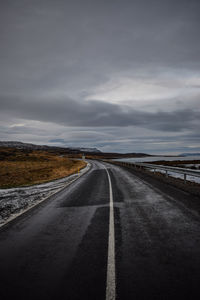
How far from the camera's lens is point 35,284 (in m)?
2.88

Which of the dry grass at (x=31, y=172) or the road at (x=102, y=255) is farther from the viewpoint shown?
the dry grass at (x=31, y=172)

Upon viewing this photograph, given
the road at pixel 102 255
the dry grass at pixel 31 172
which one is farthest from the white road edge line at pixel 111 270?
the dry grass at pixel 31 172

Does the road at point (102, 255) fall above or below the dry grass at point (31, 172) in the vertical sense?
above

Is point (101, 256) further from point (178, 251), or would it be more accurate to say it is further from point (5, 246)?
point (5, 246)

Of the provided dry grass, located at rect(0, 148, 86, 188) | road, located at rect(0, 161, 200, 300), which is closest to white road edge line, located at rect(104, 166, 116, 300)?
road, located at rect(0, 161, 200, 300)

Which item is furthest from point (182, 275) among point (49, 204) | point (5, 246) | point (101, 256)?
point (49, 204)

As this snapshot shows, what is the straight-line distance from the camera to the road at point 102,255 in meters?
2.74

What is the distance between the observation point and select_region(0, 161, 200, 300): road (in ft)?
8.97

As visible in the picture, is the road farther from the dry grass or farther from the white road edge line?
the dry grass

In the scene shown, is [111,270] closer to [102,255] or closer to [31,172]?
[102,255]

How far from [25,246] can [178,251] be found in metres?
3.38

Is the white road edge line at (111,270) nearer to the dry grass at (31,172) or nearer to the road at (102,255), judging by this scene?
the road at (102,255)

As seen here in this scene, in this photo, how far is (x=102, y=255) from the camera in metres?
3.72

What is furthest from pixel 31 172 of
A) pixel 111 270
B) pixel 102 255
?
pixel 111 270
